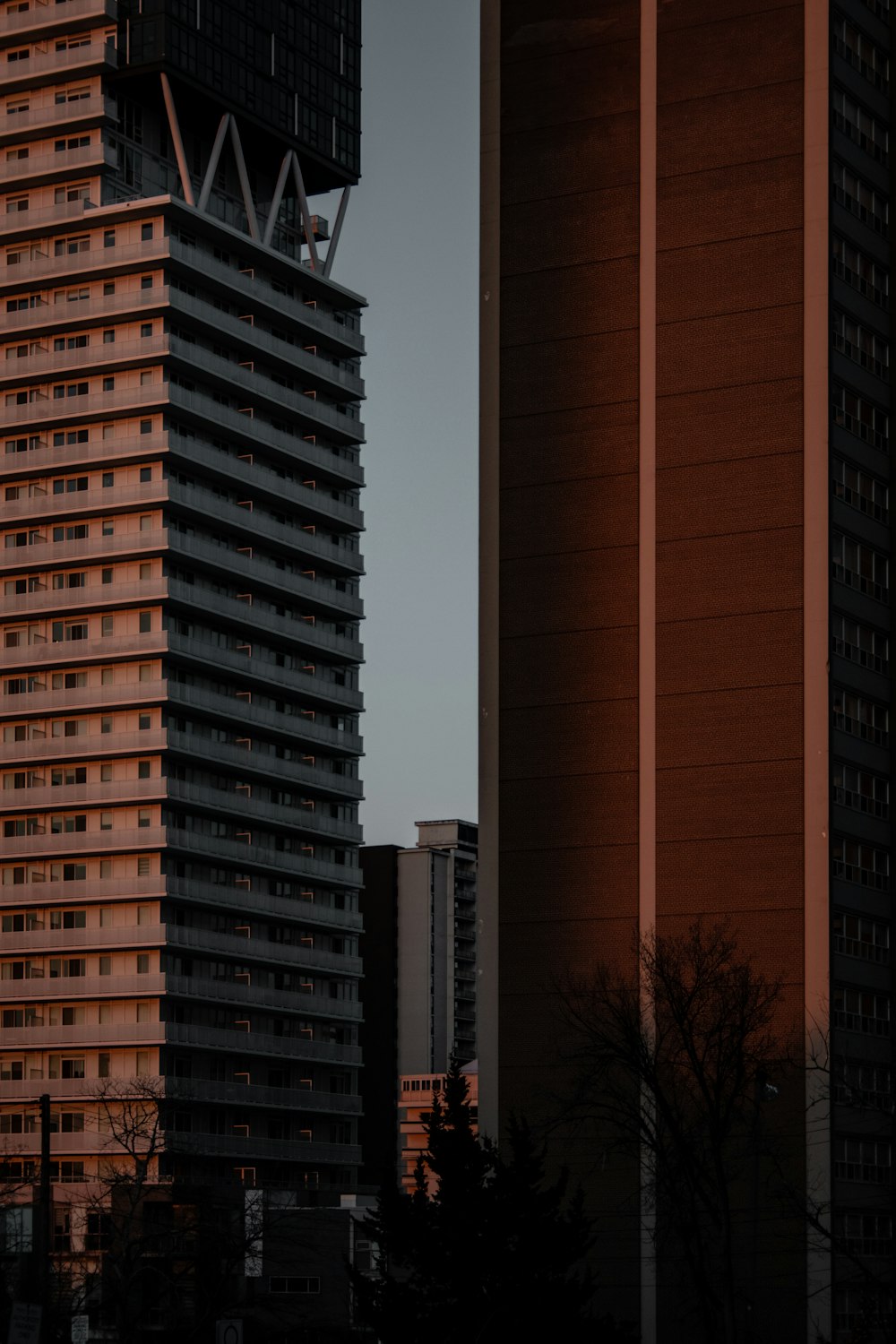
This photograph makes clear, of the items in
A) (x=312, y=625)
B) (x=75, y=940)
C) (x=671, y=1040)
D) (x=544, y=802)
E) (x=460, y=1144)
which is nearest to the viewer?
(x=460, y=1144)

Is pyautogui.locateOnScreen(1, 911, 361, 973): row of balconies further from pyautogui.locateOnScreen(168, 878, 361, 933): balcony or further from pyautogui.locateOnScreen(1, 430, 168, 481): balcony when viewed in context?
pyautogui.locateOnScreen(1, 430, 168, 481): balcony

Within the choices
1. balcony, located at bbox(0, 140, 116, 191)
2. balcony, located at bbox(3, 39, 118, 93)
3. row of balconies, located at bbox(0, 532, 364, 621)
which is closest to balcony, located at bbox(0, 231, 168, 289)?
balcony, located at bbox(0, 140, 116, 191)

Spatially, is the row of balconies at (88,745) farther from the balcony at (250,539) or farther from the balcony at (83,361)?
the balcony at (83,361)

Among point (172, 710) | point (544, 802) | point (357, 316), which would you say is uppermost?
point (357, 316)

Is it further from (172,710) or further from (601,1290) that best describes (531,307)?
(172,710)

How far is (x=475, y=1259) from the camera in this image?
189 feet

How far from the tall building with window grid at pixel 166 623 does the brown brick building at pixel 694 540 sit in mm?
42798

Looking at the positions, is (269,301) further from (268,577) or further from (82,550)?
(82,550)

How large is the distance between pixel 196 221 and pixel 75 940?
138ft

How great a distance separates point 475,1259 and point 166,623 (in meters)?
80.5
